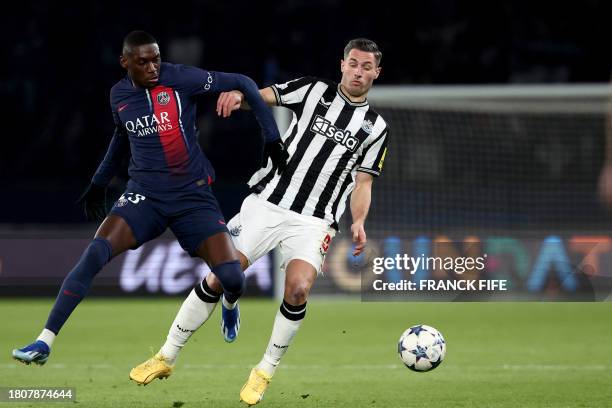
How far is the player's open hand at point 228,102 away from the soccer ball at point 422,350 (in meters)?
1.66

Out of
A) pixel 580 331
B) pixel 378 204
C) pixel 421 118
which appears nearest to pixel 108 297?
pixel 378 204

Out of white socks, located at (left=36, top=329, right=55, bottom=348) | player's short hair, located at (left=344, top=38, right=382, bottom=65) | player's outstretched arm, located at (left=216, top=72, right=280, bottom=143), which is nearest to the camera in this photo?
white socks, located at (left=36, top=329, right=55, bottom=348)

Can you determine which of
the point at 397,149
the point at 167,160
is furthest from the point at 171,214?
the point at 397,149

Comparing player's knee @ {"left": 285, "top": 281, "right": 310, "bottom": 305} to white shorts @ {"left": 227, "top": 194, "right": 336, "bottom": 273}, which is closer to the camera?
player's knee @ {"left": 285, "top": 281, "right": 310, "bottom": 305}

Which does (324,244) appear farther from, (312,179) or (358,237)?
(312,179)

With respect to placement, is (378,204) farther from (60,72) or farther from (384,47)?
(60,72)

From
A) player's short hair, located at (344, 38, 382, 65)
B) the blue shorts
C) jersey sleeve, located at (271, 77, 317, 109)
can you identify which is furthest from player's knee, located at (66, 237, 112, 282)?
player's short hair, located at (344, 38, 382, 65)

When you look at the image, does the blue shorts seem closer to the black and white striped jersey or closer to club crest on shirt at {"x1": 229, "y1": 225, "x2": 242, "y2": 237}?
club crest on shirt at {"x1": 229, "y1": 225, "x2": 242, "y2": 237}

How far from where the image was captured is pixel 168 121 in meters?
5.64

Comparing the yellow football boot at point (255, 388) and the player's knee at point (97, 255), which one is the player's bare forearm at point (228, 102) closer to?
the player's knee at point (97, 255)

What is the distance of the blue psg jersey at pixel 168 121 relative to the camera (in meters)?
5.62

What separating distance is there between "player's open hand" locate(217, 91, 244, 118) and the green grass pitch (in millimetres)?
1543

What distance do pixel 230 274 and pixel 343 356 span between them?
2.71 m

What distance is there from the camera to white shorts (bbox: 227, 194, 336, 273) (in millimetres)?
6027
